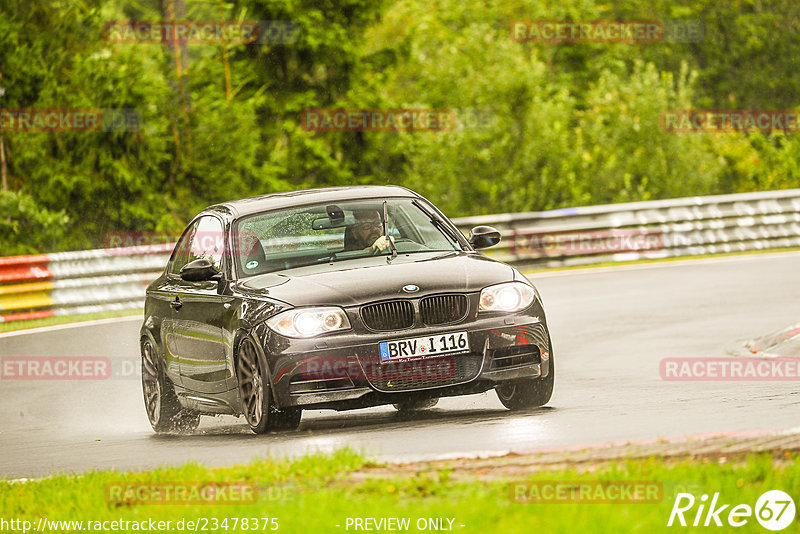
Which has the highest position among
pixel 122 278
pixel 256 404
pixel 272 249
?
pixel 272 249

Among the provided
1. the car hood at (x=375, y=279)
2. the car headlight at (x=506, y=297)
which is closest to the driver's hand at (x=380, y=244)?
the car hood at (x=375, y=279)

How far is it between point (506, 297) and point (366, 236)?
127 cm

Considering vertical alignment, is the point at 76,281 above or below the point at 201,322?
below

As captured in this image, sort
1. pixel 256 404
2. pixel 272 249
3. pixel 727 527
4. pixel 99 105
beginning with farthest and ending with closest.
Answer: pixel 99 105 < pixel 272 249 < pixel 256 404 < pixel 727 527

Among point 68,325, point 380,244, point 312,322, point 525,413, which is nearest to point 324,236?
point 380,244

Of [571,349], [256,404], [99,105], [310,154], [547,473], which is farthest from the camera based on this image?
[310,154]

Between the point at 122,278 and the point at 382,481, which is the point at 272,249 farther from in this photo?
the point at 122,278

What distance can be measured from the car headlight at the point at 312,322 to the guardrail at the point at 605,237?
12068 mm

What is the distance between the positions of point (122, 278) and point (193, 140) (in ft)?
24.3

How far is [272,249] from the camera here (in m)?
10.5

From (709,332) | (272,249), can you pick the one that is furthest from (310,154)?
(272,249)

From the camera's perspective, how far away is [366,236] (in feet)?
34.6

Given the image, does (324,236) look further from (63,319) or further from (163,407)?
(63,319)

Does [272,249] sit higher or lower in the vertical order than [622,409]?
higher
